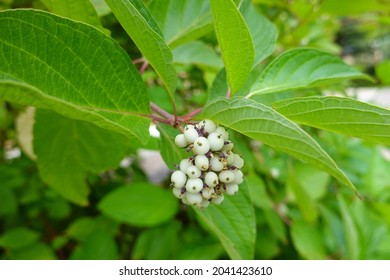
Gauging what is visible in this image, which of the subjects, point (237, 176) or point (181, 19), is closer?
point (237, 176)

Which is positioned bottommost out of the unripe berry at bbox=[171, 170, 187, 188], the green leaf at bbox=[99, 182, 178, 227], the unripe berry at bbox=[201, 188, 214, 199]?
the green leaf at bbox=[99, 182, 178, 227]

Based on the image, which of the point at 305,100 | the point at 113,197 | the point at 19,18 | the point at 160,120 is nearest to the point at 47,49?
the point at 19,18

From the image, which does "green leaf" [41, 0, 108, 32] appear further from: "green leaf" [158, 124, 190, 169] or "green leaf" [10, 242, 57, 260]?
"green leaf" [10, 242, 57, 260]

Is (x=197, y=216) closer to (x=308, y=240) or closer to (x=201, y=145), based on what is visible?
(x=308, y=240)

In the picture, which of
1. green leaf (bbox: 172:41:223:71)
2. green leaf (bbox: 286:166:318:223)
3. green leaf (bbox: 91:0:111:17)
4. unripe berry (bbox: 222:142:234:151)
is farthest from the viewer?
green leaf (bbox: 286:166:318:223)

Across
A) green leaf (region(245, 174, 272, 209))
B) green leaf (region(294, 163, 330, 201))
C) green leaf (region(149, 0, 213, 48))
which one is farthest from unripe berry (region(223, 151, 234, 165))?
green leaf (region(294, 163, 330, 201))

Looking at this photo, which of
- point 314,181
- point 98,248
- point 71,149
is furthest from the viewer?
point 314,181

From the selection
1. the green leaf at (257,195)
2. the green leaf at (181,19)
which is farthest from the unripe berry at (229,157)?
the green leaf at (257,195)

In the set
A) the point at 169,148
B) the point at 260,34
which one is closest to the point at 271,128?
the point at 169,148
